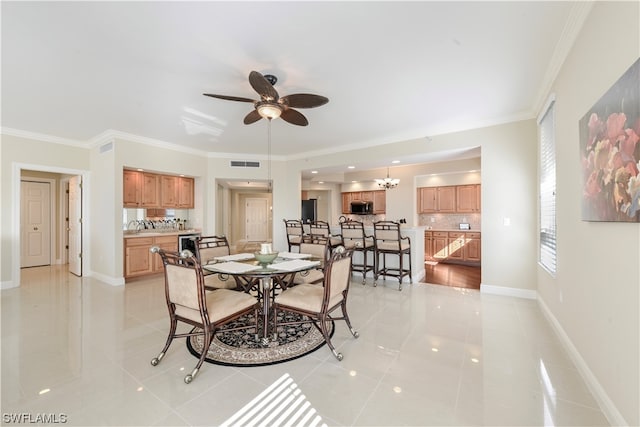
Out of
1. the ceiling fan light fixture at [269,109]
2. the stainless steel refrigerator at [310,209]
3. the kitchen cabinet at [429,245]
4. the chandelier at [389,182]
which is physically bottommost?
the kitchen cabinet at [429,245]

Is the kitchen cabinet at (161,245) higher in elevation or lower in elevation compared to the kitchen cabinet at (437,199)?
lower

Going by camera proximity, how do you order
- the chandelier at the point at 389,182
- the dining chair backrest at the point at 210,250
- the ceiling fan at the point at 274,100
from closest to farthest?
the ceiling fan at the point at 274,100 < the dining chair backrest at the point at 210,250 < the chandelier at the point at 389,182

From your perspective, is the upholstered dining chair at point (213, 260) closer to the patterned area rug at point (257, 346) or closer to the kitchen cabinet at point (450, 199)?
the patterned area rug at point (257, 346)

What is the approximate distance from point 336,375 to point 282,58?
8.94ft

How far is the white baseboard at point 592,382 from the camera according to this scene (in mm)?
1526

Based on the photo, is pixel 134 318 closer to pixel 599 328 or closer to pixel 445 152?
pixel 599 328

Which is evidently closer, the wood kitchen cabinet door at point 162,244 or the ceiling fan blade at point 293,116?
the ceiling fan blade at point 293,116

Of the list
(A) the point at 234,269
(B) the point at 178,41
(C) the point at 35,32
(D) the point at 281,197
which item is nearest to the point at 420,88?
(B) the point at 178,41

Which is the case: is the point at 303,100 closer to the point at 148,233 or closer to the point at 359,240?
the point at 359,240

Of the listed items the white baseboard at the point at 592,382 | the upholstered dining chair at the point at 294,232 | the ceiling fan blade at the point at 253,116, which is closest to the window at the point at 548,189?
the white baseboard at the point at 592,382

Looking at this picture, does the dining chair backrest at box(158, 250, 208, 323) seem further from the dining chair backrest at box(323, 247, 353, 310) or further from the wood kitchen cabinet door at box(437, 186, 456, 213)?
the wood kitchen cabinet door at box(437, 186, 456, 213)

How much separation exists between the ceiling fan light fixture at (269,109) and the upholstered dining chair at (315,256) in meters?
1.59

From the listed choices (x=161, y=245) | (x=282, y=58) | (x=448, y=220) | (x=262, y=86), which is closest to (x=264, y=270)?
(x=262, y=86)

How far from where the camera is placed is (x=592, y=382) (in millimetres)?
1825
